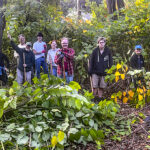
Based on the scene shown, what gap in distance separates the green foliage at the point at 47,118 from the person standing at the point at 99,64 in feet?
7.38

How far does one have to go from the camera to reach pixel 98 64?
5.44m

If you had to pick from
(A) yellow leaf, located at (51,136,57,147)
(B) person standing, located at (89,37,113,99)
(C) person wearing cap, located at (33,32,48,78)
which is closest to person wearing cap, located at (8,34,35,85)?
(C) person wearing cap, located at (33,32,48,78)

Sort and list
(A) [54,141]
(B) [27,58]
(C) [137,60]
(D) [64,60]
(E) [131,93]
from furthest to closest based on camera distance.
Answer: (B) [27,58] < (C) [137,60] < (D) [64,60] < (E) [131,93] < (A) [54,141]

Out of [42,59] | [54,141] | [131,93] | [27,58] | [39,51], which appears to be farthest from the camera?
[42,59]

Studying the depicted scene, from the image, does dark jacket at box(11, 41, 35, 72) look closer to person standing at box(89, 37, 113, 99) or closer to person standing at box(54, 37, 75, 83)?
person standing at box(54, 37, 75, 83)

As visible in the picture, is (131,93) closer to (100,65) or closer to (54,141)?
(100,65)

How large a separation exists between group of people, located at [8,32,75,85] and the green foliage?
8.33 feet

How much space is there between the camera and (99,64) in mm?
5434

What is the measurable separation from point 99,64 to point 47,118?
2.88 m

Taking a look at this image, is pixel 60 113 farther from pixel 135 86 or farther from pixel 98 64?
pixel 98 64

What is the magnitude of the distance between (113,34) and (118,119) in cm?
374

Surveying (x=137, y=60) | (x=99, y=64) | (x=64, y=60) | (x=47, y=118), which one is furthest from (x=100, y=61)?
(x=47, y=118)

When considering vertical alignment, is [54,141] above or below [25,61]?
below

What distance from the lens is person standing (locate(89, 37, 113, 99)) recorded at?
5438 millimetres
